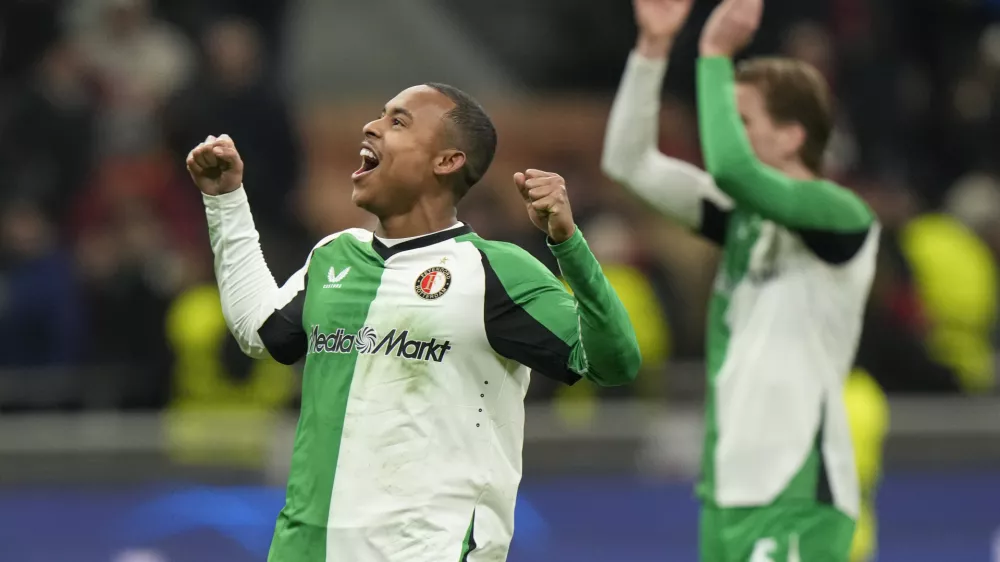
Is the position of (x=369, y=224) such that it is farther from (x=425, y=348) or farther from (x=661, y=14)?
(x=425, y=348)

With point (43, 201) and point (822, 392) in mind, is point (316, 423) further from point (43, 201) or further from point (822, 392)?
point (43, 201)

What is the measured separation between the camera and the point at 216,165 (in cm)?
457

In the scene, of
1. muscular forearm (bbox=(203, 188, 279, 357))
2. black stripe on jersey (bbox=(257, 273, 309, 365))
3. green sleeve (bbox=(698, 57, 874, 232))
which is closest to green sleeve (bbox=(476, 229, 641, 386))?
black stripe on jersey (bbox=(257, 273, 309, 365))

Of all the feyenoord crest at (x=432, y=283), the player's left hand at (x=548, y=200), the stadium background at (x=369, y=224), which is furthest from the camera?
the stadium background at (x=369, y=224)

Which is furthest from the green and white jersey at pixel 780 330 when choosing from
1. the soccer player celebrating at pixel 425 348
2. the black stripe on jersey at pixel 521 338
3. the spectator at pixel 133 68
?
the spectator at pixel 133 68

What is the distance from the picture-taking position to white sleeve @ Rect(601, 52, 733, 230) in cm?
595

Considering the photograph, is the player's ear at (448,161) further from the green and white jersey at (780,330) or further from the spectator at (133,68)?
the spectator at (133,68)

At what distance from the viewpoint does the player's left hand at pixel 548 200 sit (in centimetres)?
398

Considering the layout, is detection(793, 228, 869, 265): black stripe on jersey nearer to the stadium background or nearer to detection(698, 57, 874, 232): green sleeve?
detection(698, 57, 874, 232): green sleeve

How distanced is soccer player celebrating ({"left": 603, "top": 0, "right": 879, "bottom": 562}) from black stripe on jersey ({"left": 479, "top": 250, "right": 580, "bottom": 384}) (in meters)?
1.43

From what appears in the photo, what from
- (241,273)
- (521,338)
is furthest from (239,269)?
(521,338)

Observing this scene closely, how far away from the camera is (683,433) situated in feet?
35.1

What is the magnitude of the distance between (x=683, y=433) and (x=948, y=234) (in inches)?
126

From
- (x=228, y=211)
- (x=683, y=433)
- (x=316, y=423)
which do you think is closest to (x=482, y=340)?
(x=316, y=423)
